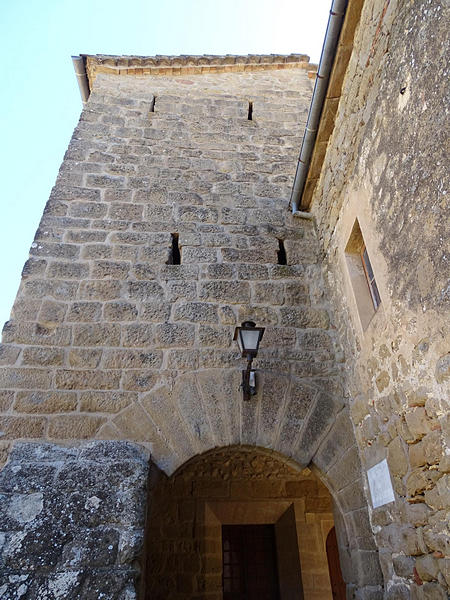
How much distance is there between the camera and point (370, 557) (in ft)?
8.47

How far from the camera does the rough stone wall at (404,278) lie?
1.87m

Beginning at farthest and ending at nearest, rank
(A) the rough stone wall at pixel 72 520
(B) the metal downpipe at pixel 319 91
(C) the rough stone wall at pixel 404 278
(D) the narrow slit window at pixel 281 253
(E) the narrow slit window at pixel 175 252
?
(D) the narrow slit window at pixel 281 253 < (E) the narrow slit window at pixel 175 252 < (B) the metal downpipe at pixel 319 91 < (A) the rough stone wall at pixel 72 520 < (C) the rough stone wall at pixel 404 278

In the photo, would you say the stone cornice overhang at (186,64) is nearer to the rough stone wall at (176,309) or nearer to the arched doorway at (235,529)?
the rough stone wall at (176,309)

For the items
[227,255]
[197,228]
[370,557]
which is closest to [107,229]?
[197,228]

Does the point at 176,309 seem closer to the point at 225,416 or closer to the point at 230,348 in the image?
the point at 230,348

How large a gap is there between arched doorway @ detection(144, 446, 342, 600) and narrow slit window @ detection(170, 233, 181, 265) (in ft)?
6.74

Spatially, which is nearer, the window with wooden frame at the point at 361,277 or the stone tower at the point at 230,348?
the stone tower at the point at 230,348

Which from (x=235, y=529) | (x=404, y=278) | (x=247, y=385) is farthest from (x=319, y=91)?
(x=235, y=529)

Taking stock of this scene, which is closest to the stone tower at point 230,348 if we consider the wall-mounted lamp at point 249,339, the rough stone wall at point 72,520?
the rough stone wall at point 72,520

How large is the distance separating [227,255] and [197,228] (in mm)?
412

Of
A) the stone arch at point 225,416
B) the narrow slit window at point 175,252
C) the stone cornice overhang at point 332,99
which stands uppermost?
the stone cornice overhang at point 332,99

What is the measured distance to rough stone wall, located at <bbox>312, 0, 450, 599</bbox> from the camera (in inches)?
73.4

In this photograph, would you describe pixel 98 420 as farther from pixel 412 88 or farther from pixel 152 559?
pixel 412 88

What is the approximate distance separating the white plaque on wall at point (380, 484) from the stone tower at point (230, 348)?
3 cm
